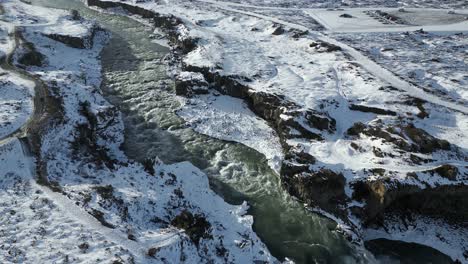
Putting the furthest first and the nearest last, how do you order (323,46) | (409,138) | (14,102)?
1. (323,46)
2. (14,102)
3. (409,138)

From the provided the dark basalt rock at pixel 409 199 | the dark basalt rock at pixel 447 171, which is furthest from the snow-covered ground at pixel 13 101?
the dark basalt rock at pixel 447 171

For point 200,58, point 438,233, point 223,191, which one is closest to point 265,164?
point 223,191

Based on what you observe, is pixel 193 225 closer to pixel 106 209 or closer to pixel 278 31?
pixel 106 209

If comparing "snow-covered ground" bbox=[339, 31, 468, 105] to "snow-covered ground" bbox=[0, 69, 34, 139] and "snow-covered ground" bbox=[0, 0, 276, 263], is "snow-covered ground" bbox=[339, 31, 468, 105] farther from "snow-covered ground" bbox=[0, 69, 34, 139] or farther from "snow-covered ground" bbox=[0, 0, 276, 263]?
"snow-covered ground" bbox=[0, 69, 34, 139]

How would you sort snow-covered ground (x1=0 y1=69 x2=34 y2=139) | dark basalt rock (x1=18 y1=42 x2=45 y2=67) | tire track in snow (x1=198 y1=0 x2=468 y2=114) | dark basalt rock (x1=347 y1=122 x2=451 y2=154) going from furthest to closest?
dark basalt rock (x1=18 y1=42 x2=45 y2=67), tire track in snow (x1=198 y1=0 x2=468 y2=114), dark basalt rock (x1=347 y1=122 x2=451 y2=154), snow-covered ground (x1=0 y1=69 x2=34 y2=139)

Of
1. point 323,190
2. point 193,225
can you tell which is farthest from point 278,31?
point 193,225

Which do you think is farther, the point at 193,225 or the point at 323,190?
the point at 323,190

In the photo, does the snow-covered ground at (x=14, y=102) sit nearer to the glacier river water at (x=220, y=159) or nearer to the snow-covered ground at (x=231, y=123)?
the glacier river water at (x=220, y=159)

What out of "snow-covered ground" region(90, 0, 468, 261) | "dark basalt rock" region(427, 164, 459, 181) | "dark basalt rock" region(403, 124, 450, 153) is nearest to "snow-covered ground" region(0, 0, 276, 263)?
"snow-covered ground" region(90, 0, 468, 261)

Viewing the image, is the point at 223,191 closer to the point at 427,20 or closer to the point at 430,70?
the point at 430,70
